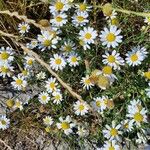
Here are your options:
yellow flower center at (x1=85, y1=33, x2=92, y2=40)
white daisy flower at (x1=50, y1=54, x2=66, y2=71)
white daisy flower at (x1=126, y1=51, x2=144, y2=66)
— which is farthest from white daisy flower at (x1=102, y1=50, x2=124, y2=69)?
white daisy flower at (x1=50, y1=54, x2=66, y2=71)

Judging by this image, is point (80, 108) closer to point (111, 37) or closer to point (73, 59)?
point (73, 59)

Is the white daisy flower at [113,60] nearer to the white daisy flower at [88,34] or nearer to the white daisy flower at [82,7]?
the white daisy flower at [88,34]

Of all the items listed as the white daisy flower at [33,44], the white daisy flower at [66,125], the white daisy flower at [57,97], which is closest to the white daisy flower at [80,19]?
the white daisy flower at [33,44]

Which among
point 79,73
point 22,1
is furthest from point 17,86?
point 22,1

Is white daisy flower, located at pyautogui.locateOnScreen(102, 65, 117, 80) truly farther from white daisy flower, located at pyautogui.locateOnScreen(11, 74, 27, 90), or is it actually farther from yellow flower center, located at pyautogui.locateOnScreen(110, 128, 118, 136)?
white daisy flower, located at pyautogui.locateOnScreen(11, 74, 27, 90)

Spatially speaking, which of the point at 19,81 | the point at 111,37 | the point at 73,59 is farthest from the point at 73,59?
the point at 19,81
